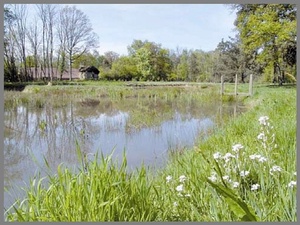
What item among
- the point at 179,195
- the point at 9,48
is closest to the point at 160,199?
the point at 179,195

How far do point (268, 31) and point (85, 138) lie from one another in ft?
14.1

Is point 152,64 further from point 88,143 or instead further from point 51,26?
point 51,26

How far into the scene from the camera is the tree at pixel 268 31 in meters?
4.46

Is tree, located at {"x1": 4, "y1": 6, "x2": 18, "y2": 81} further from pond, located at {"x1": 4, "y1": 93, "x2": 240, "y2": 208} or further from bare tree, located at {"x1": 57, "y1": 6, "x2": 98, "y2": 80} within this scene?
pond, located at {"x1": 4, "y1": 93, "x2": 240, "y2": 208}

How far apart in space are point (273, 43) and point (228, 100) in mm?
5187

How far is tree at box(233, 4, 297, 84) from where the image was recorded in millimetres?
4455

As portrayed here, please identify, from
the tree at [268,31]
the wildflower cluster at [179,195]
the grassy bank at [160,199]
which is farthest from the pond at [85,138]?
the tree at [268,31]

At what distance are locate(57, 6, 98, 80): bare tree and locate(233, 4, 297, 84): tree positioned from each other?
1.79 meters

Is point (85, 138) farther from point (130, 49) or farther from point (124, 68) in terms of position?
point (130, 49)

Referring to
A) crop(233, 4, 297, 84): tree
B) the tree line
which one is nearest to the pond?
the tree line

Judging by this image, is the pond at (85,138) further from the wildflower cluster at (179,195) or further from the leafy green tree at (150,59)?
the leafy green tree at (150,59)

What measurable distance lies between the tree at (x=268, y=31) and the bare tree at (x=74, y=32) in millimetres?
1790

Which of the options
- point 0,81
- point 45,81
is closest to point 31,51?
point 45,81

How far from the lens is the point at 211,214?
5.47ft
